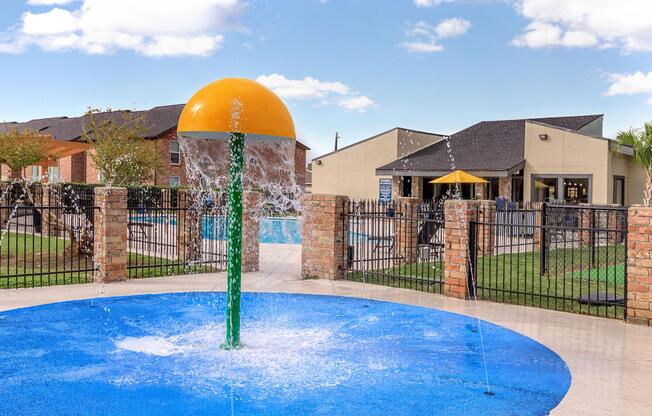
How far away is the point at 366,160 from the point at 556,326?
1193 inches

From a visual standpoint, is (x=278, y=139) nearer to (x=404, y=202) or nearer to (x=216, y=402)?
(x=216, y=402)

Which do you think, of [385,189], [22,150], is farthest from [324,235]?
[22,150]

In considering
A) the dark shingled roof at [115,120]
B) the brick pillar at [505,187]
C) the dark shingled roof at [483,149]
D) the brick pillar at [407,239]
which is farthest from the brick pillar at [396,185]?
the brick pillar at [407,239]

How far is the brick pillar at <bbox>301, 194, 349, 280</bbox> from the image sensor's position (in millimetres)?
12477

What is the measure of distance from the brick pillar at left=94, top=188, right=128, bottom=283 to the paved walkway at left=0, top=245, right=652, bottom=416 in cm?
38

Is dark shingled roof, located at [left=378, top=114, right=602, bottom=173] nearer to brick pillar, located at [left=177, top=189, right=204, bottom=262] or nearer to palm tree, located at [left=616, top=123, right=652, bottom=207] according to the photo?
palm tree, located at [left=616, top=123, right=652, bottom=207]

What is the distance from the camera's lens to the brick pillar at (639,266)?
8.45 metres

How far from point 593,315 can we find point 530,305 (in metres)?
1.06

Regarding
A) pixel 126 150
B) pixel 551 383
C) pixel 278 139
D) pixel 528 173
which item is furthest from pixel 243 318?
pixel 126 150

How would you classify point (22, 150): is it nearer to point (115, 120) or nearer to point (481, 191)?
point (115, 120)

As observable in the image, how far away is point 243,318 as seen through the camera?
9.07m

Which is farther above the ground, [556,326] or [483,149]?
[483,149]

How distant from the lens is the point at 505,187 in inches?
1195

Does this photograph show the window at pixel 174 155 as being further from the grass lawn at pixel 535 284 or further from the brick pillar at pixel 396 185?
the grass lawn at pixel 535 284
